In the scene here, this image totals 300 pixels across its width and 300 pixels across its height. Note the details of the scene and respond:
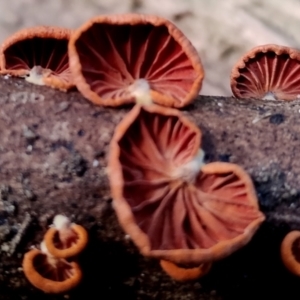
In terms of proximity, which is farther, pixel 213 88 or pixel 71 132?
pixel 213 88

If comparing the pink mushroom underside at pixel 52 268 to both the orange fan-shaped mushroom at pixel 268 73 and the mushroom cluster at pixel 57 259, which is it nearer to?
the mushroom cluster at pixel 57 259

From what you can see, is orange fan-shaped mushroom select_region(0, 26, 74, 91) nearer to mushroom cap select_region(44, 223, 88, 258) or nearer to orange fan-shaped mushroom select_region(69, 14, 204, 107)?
orange fan-shaped mushroom select_region(69, 14, 204, 107)

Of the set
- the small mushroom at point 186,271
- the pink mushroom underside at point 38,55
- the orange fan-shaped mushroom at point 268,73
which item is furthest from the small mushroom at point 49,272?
the orange fan-shaped mushroom at point 268,73

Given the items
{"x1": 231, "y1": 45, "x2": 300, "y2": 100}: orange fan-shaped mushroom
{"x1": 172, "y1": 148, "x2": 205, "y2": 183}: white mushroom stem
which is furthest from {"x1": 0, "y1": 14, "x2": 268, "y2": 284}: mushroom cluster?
{"x1": 231, "y1": 45, "x2": 300, "y2": 100}: orange fan-shaped mushroom

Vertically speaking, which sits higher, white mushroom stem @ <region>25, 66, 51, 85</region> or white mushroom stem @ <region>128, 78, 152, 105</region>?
white mushroom stem @ <region>25, 66, 51, 85</region>

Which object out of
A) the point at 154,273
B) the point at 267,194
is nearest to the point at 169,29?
the point at 267,194

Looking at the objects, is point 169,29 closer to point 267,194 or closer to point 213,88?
point 267,194
